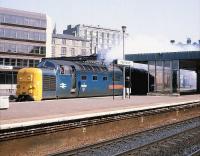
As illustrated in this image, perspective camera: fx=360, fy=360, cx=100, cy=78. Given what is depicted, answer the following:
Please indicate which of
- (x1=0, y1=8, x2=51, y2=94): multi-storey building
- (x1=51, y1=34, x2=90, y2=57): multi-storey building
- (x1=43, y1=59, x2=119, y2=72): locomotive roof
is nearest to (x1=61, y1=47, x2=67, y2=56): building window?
(x1=51, y1=34, x2=90, y2=57): multi-storey building

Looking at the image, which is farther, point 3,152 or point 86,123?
point 86,123

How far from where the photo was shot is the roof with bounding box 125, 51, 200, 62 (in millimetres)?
35000

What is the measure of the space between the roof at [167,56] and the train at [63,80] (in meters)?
5.08

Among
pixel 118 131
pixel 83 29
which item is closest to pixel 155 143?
pixel 118 131

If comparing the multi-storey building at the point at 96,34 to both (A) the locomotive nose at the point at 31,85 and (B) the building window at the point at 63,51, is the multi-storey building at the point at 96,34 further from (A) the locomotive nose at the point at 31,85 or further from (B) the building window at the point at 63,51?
(A) the locomotive nose at the point at 31,85

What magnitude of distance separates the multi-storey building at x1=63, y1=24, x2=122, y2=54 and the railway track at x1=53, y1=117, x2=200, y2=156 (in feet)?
455

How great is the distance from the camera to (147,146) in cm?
1427

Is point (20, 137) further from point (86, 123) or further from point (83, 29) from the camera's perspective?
point (83, 29)

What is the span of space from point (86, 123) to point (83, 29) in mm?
146567

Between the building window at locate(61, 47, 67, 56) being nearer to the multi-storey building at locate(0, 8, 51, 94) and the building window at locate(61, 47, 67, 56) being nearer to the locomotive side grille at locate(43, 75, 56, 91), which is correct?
the multi-storey building at locate(0, 8, 51, 94)

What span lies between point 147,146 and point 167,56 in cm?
2292

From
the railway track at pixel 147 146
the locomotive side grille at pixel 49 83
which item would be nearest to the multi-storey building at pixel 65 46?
the locomotive side grille at pixel 49 83

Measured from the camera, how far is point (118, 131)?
1759 cm

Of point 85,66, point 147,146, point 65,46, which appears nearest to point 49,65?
point 85,66
